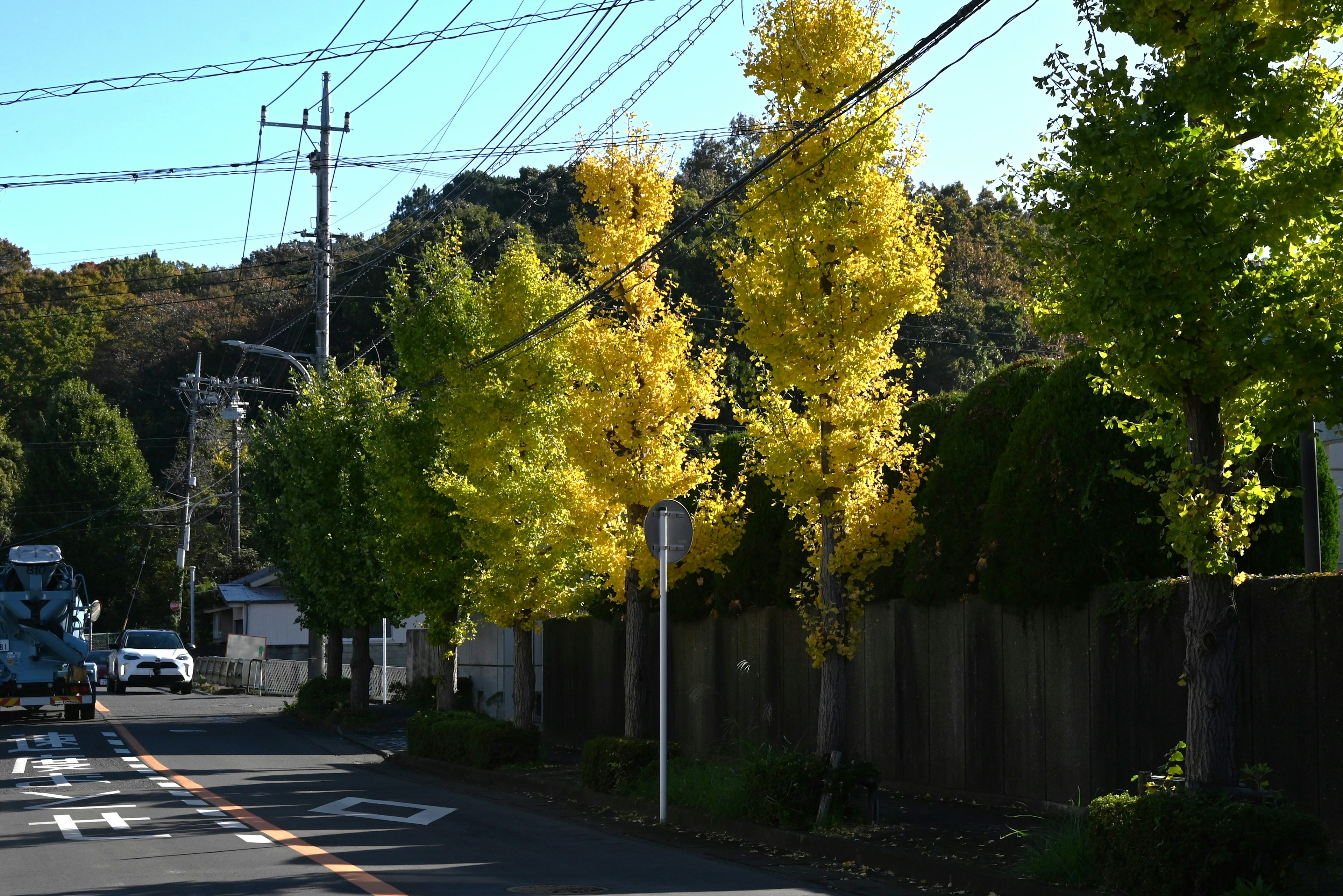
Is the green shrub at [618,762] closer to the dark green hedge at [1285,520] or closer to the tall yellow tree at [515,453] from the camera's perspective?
the tall yellow tree at [515,453]

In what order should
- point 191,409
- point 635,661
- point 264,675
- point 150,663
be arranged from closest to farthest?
1. point 635,661
2. point 150,663
3. point 264,675
4. point 191,409

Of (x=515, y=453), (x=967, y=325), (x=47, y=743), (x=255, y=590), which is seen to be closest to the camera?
(x=515, y=453)

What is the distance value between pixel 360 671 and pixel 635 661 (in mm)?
13507

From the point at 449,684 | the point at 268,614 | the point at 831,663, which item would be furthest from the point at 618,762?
the point at 268,614

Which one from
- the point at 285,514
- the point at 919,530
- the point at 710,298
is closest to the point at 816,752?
the point at 919,530

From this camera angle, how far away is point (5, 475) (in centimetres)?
6369

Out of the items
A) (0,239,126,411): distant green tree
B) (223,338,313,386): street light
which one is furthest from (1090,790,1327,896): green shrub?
(0,239,126,411): distant green tree

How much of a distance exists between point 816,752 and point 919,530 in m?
2.46

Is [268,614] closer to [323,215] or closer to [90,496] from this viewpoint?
[90,496]

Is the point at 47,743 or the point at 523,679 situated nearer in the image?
the point at 523,679

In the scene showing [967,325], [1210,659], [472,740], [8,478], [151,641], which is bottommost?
[472,740]

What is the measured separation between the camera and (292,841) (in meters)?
11.7

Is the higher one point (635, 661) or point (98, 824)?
point (635, 661)

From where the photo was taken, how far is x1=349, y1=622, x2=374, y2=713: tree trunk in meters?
28.2
